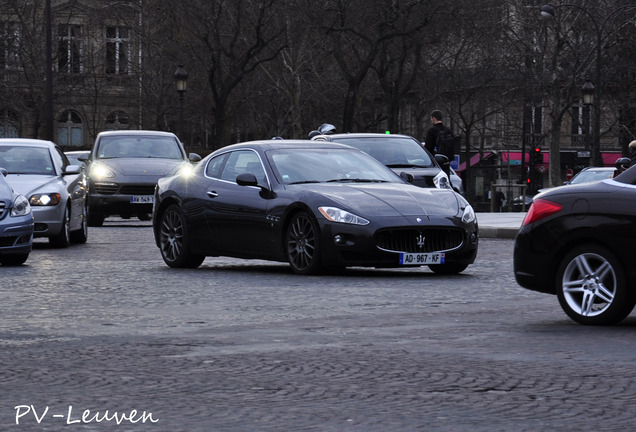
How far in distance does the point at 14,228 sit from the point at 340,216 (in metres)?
4.09

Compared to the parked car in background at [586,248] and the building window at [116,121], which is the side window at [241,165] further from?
the building window at [116,121]

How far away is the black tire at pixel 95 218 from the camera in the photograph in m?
27.9

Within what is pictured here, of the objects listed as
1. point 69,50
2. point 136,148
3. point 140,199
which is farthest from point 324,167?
point 69,50

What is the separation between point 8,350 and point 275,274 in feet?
21.4

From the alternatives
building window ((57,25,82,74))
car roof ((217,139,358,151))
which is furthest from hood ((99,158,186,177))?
building window ((57,25,82,74))

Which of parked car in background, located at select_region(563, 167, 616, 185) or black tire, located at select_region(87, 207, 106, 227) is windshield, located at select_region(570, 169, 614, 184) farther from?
black tire, located at select_region(87, 207, 106, 227)

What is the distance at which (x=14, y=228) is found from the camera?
1630 centimetres

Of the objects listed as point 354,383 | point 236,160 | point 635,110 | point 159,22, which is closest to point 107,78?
point 159,22

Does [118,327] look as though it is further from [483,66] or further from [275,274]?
[483,66]

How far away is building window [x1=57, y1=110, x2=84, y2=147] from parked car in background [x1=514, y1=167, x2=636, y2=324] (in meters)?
73.6

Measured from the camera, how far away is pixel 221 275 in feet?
49.2

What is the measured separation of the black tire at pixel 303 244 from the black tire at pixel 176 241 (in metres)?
1.72

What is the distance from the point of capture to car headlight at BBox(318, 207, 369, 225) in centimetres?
1411

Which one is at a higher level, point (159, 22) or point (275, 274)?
point (159, 22)
